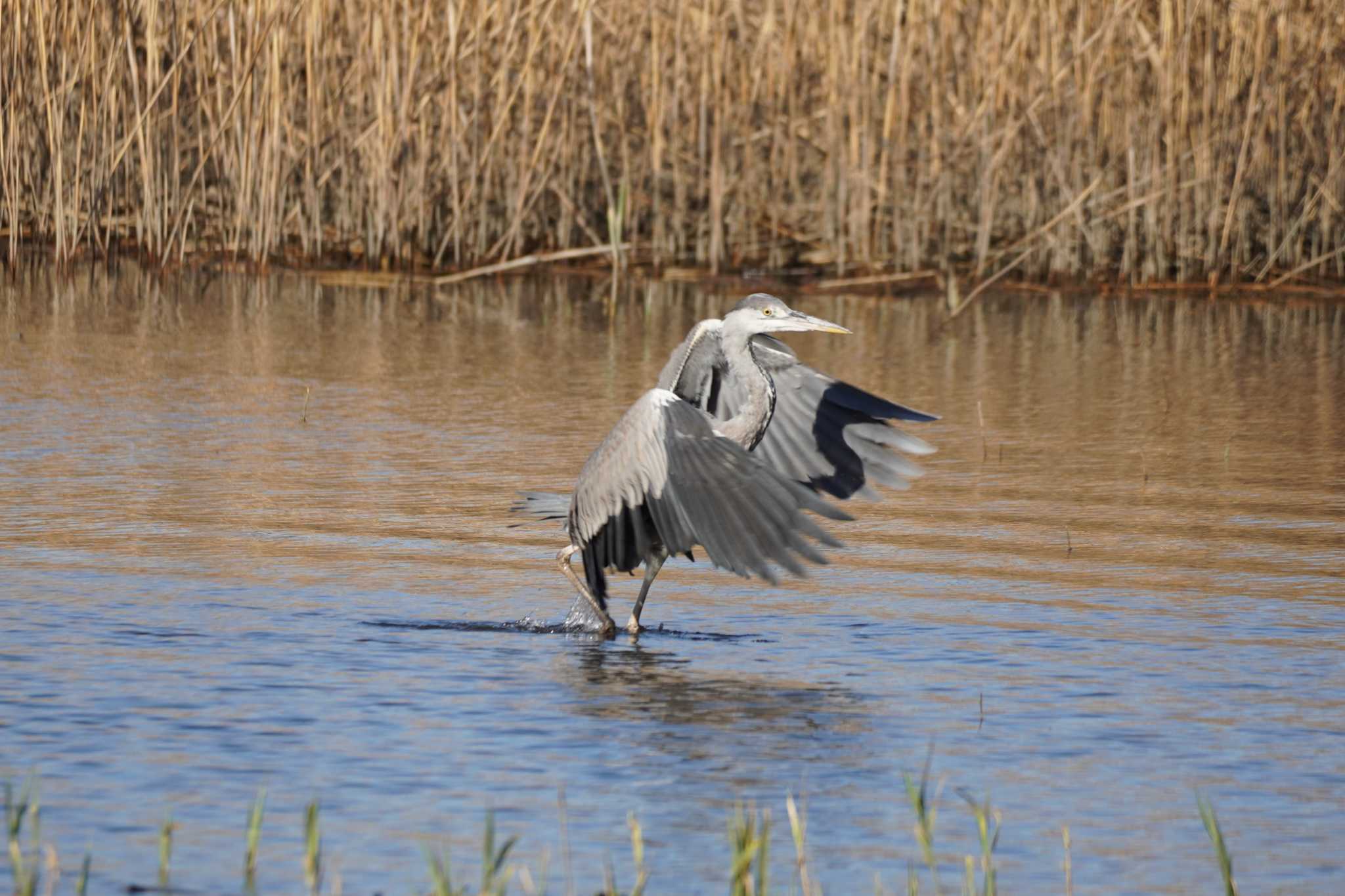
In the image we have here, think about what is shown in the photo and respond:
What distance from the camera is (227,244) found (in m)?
13.2

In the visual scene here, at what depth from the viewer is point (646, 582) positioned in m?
5.42

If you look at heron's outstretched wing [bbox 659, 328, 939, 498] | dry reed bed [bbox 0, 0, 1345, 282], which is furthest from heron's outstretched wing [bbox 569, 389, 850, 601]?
dry reed bed [bbox 0, 0, 1345, 282]

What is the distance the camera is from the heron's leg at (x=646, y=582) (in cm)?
534

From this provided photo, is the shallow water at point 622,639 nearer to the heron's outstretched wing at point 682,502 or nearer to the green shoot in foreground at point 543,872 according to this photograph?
the green shoot in foreground at point 543,872

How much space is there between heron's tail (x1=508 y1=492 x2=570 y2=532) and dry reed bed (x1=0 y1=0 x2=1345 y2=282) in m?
7.10

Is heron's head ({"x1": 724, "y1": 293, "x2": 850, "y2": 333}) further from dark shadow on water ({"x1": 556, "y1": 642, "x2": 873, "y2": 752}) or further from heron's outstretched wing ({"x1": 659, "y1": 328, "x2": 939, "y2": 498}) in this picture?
dark shadow on water ({"x1": 556, "y1": 642, "x2": 873, "y2": 752})

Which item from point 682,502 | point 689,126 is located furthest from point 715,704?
point 689,126

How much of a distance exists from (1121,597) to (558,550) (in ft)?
5.46

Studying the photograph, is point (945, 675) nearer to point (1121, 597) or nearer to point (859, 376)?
point (1121, 597)

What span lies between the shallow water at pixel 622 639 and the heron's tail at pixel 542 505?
0.22m

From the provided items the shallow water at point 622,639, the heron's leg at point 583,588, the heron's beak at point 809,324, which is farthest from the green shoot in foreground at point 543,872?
the heron's beak at point 809,324

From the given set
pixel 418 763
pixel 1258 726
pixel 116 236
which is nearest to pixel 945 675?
pixel 1258 726

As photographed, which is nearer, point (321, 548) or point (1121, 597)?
point (1121, 597)

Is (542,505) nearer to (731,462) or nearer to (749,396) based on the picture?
(749,396)
